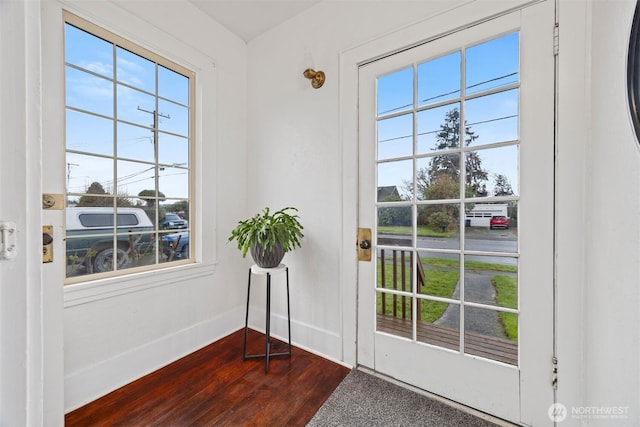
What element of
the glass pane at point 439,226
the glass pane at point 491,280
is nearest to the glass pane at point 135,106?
the glass pane at point 439,226

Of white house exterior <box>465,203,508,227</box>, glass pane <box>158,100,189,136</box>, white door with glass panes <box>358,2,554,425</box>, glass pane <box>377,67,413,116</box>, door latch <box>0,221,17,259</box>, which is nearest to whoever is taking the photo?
door latch <box>0,221,17,259</box>

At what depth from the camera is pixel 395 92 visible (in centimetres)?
170

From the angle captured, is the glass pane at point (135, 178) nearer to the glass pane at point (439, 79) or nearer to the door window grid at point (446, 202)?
the door window grid at point (446, 202)

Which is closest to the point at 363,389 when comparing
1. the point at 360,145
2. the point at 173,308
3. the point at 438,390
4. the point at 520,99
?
the point at 438,390

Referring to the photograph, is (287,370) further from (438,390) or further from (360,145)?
(360,145)

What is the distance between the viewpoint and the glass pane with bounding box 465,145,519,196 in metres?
1.37

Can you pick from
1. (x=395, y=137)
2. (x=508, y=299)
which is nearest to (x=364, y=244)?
(x=395, y=137)

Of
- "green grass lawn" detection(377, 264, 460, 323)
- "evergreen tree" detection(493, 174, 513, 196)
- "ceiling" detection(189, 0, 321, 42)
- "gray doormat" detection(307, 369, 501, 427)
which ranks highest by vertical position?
"ceiling" detection(189, 0, 321, 42)

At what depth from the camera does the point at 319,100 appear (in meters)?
1.99

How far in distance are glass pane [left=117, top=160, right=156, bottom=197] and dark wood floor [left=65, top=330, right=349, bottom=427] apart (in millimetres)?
1212

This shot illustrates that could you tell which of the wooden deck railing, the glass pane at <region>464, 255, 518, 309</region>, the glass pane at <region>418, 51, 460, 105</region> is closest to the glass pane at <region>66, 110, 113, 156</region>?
the wooden deck railing

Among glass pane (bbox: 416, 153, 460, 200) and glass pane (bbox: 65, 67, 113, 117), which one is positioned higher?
glass pane (bbox: 65, 67, 113, 117)

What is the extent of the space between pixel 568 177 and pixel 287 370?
191cm

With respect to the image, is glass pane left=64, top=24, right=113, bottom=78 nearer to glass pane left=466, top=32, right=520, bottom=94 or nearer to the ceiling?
the ceiling
